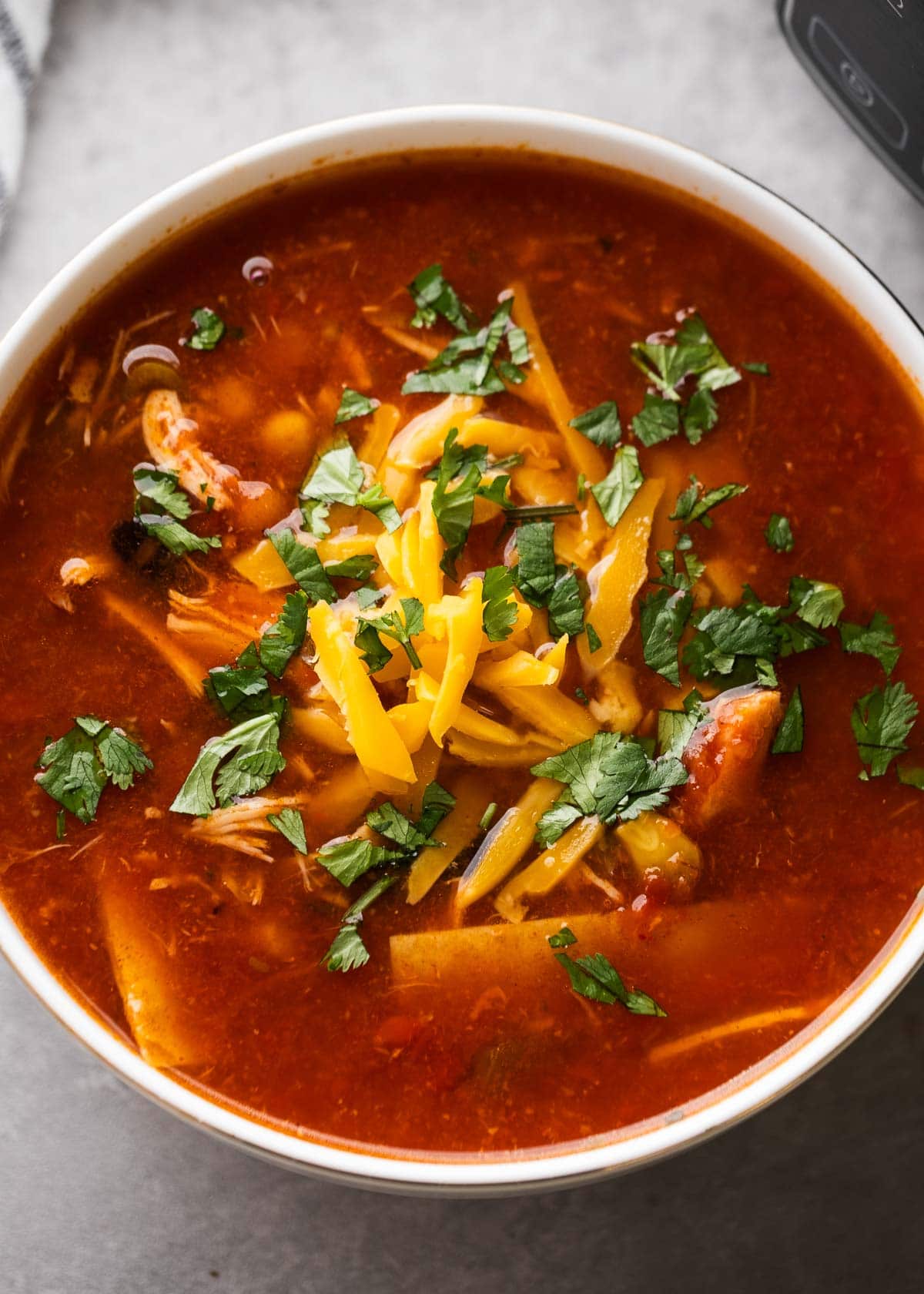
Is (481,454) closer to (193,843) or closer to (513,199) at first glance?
(513,199)

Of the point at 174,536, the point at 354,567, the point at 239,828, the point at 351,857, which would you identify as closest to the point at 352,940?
the point at 351,857

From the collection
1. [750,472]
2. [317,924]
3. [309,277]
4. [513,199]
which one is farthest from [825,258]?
[317,924]

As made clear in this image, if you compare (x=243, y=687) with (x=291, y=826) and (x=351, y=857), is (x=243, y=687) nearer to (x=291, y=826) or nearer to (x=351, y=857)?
(x=291, y=826)

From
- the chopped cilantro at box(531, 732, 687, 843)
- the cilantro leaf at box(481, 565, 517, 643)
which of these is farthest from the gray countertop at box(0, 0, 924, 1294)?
the cilantro leaf at box(481, 565, 517, 643)

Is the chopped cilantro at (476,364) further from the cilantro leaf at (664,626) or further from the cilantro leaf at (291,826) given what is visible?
the cilantro leaf at (291,826)

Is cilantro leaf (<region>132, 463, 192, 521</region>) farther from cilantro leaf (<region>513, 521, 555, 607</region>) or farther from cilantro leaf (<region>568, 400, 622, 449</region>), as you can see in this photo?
cilantro leaf (<region>568, 400, 622, 449</region>)

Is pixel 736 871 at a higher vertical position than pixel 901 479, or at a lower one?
lower

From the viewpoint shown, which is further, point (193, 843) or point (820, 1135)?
point (820, 1135)
